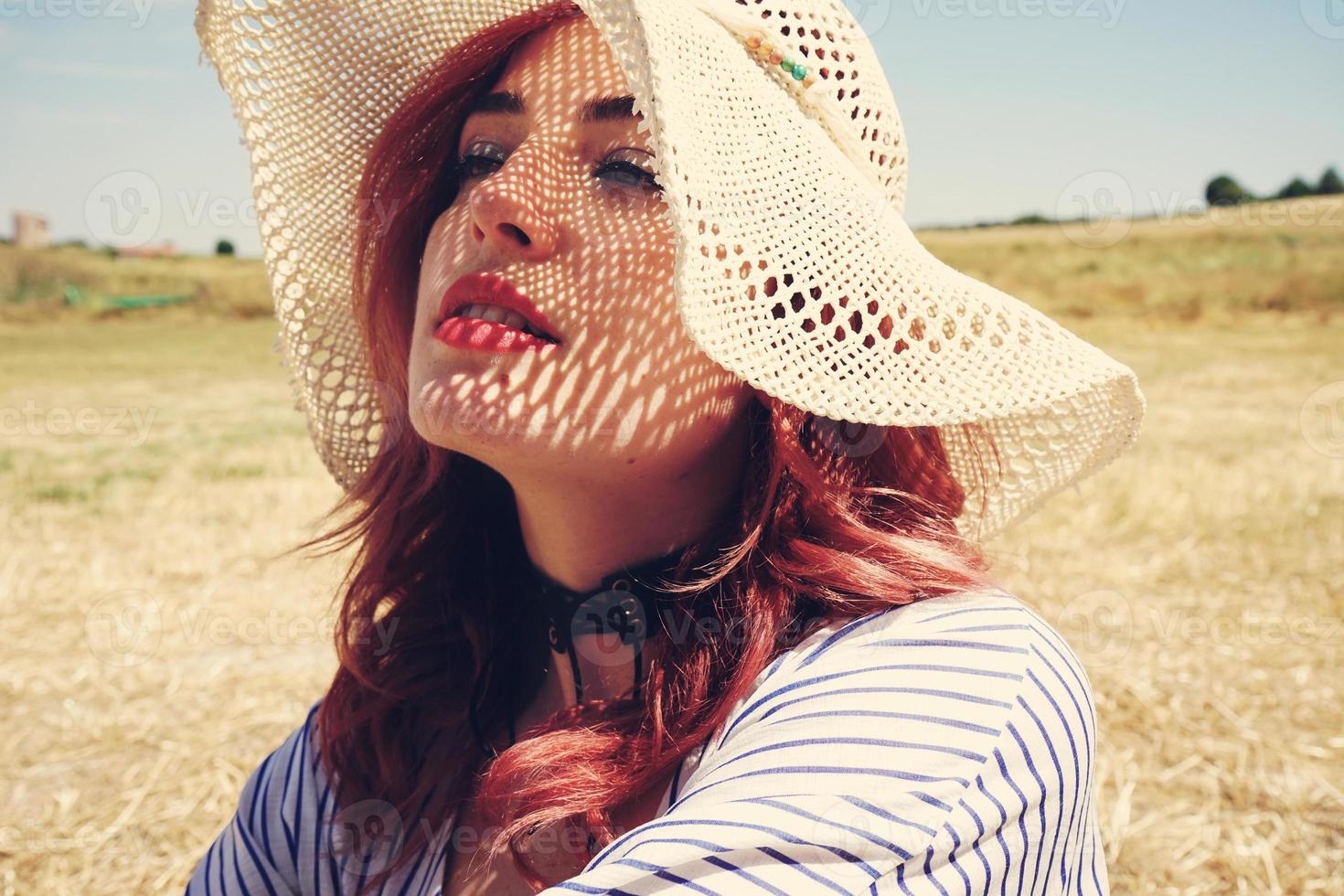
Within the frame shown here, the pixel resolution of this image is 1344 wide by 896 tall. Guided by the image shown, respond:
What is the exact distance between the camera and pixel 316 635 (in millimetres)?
4352

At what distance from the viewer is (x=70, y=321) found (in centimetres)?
2962

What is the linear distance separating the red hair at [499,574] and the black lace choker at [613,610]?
56mm

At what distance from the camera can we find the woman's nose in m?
1.47

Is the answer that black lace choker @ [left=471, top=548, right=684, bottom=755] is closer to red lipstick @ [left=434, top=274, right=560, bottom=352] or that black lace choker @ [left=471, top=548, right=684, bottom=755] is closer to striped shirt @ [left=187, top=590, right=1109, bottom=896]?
striped shirt @ [left=187, top=590, right=1109, bottom=896]

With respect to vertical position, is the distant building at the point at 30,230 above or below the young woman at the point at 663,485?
below

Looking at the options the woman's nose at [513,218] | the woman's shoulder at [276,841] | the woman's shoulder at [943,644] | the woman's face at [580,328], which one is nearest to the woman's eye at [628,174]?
the woman's face at [580,328]

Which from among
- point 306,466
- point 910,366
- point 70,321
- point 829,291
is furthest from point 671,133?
point 70,321

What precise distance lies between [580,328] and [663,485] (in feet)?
1.00

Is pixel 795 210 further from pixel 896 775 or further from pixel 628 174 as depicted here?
pixel 896 775

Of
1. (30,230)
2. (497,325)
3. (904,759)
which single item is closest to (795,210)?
(497,325)

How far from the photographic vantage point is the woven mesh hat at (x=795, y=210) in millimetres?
1216

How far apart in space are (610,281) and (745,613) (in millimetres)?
514

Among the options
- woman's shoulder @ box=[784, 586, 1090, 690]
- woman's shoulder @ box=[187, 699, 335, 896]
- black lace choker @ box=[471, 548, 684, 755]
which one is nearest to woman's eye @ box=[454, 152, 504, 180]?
black lace choker @ box=[471, 548, 684, 755]

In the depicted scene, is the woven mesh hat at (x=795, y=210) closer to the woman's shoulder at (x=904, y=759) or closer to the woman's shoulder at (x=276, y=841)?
the woman's shoulder at (x=904, y=759)
